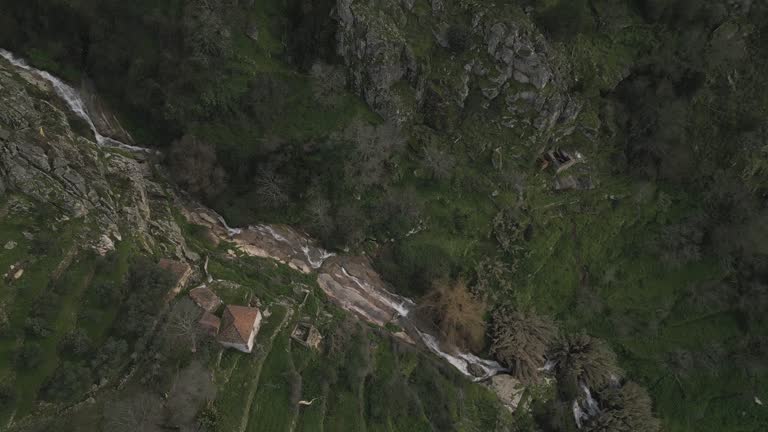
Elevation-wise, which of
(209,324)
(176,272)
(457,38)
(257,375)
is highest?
(457,38)

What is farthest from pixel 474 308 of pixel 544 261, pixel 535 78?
pixel 535 78

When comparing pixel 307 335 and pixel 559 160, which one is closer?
pixel 307 335

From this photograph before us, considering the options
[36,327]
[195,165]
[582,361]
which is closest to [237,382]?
[36,327]

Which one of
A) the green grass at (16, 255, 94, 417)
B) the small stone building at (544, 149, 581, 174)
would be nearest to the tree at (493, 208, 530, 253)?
the small stone building at (544, 149, 581, 174)

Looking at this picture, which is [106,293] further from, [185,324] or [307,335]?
[307,335]

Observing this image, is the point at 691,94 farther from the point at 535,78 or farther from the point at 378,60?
the point at 378,60

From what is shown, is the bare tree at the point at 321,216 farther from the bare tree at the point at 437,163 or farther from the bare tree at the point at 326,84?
the bare tree at the point at 437,163
